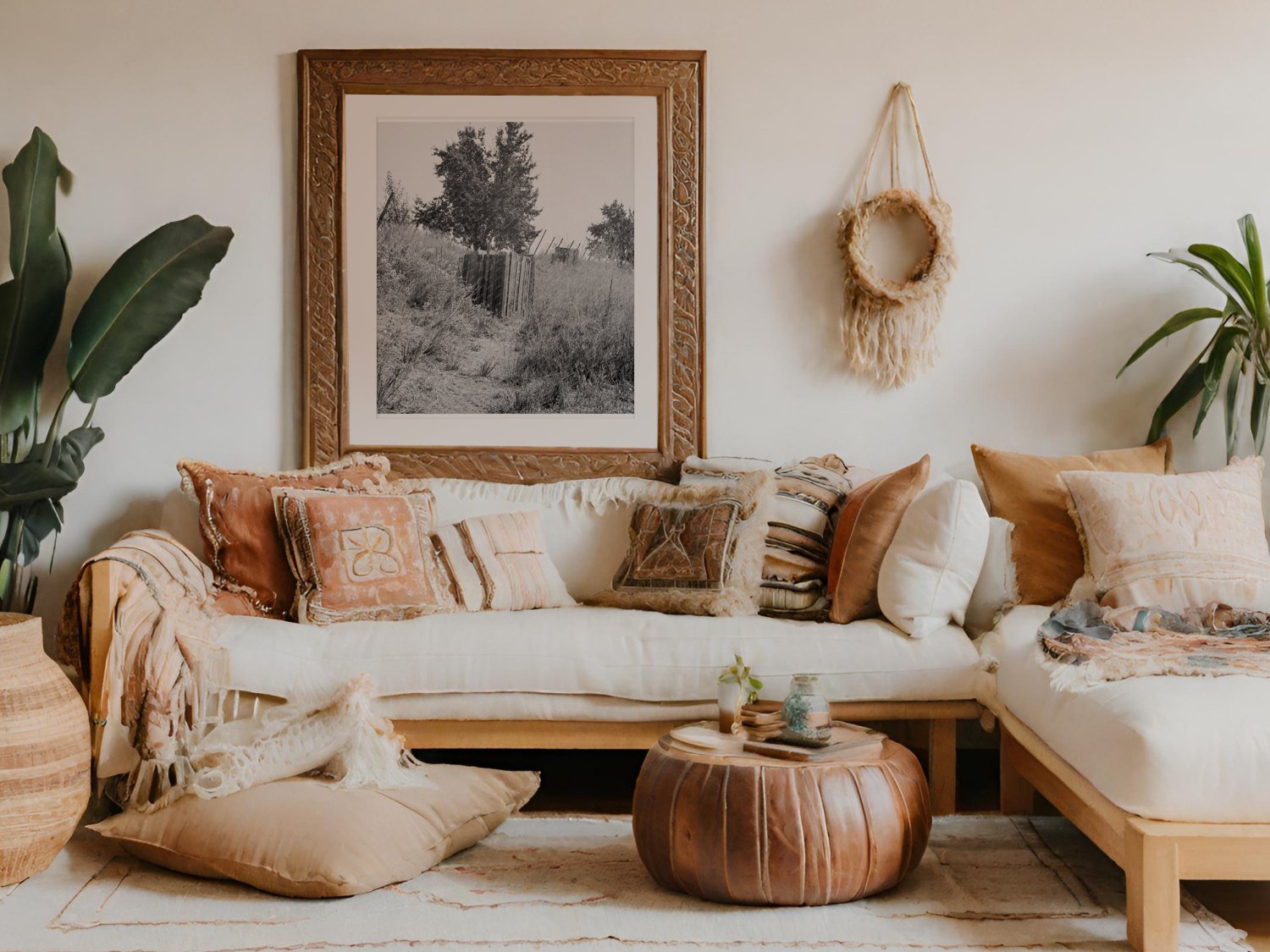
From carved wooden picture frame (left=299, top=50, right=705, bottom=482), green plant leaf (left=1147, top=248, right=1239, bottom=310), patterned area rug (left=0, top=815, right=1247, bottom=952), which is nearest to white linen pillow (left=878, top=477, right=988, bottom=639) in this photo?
patterned area rug (left=0, top=815, right=1247, bottom=952)

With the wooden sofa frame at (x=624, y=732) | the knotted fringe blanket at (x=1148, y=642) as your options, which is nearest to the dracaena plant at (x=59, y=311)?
the wooden sofa frame at (x=624, y=732)

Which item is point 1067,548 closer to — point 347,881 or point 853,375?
point 853,375

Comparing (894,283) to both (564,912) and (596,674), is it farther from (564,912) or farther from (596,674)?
(564,912)

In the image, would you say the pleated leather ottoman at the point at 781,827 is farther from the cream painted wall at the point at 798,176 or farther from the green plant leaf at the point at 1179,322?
the green plant leaf at the point at 1179,322

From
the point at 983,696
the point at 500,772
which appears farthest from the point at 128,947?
the point at 983,696

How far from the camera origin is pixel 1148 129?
12.1 ft

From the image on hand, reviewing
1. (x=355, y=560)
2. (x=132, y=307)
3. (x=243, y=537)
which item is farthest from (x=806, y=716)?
(x=132, y=307)

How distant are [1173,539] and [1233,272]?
0.93m

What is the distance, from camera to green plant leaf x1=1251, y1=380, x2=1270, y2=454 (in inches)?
133

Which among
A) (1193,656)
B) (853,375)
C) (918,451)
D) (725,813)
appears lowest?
(725,813)

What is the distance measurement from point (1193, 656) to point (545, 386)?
2089mm

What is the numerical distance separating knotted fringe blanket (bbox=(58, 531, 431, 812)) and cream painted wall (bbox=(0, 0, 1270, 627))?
105 cm

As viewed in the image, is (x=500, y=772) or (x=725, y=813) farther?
(x=500, y=772)

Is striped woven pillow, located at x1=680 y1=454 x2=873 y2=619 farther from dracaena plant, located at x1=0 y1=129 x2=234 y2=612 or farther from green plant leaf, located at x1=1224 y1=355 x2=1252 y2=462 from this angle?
dracaena plant, located at x1=0 y1=129 x2=234 y2=612
